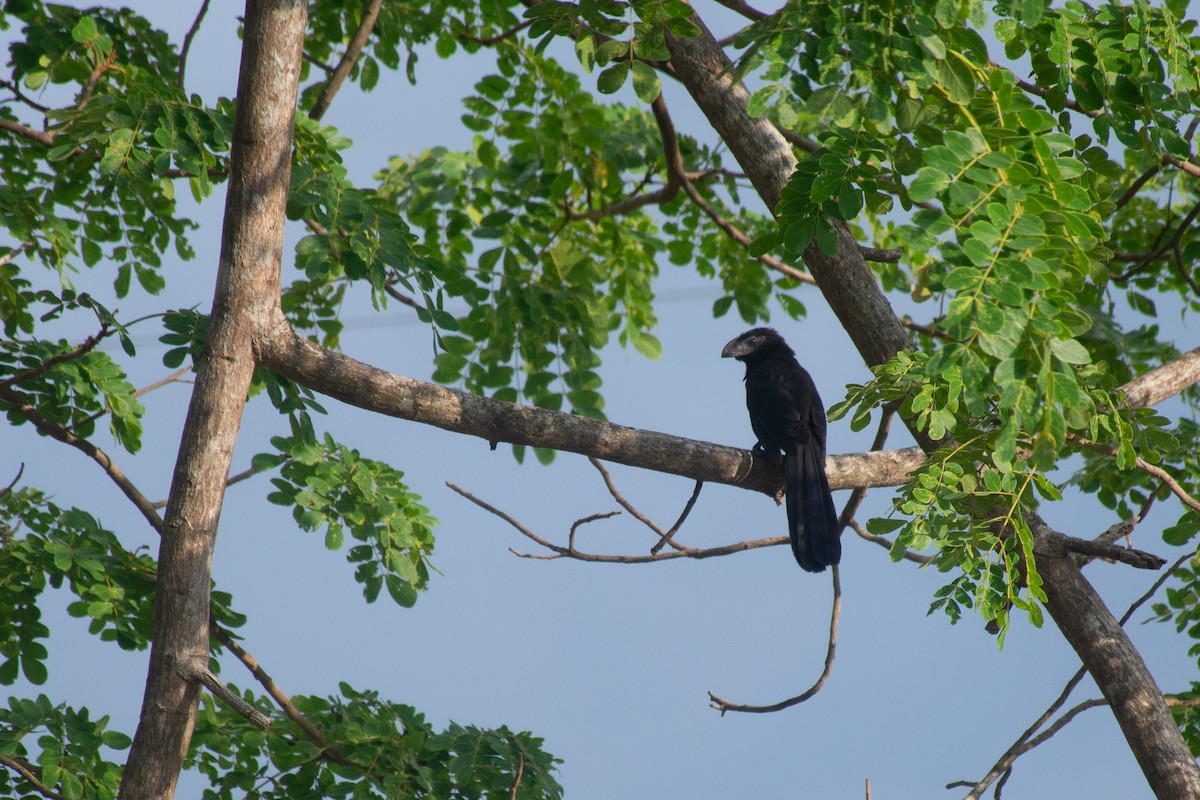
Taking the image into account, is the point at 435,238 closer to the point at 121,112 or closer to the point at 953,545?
the point at 121,112

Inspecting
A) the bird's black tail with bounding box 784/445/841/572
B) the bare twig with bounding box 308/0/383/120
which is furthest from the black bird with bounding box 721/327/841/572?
the bare twig with bounding box 308/0/383/120

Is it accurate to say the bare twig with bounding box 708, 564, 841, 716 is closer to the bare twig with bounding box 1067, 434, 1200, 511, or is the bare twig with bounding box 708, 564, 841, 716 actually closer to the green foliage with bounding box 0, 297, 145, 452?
the bare twig with bounding box 1067, 434, 1200, 511

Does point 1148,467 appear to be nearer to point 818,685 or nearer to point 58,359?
point 818,685

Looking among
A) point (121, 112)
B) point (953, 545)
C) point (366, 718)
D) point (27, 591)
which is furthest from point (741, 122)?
point (27, 591)

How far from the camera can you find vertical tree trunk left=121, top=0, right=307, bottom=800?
3.62m

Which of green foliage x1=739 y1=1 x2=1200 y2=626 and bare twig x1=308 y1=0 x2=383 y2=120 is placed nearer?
green foliage x1=739 y1=1 x2=1200 y2=626

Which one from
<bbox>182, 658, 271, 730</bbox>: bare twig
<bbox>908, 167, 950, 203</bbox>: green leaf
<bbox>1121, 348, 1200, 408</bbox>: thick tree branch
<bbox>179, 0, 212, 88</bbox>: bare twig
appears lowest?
<bbox>182, 658, 271, 730</bbox>: bare twig

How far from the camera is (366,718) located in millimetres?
4262

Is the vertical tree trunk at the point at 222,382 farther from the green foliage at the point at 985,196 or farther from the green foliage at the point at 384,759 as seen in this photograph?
the green foliage at the point at 985,196

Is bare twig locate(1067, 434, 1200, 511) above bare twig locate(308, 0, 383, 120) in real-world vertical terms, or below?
below

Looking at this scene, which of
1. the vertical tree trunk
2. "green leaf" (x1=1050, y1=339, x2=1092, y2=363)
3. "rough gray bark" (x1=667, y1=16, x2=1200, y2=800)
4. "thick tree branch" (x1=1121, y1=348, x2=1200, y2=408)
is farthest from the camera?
"thick tree branch" (x1=1121, y1=348, x2=1200, y2=408)

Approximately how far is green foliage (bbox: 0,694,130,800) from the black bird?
2891 millimetres

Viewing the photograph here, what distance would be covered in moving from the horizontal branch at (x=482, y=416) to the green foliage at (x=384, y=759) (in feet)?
4.25

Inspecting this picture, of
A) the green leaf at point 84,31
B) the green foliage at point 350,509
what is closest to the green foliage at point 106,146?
the green leaf at point 84,31
